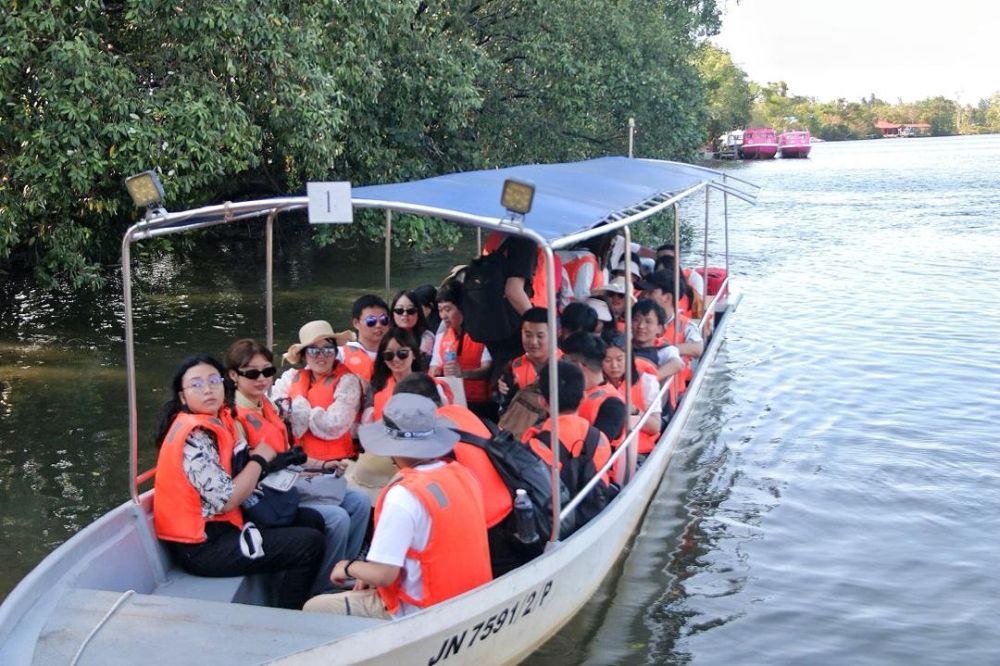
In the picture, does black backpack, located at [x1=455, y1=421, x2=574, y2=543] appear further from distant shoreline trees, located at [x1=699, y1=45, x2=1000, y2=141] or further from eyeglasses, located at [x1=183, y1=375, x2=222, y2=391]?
distant shoreline trees, located at [x1=699, y1=45, x2=1000, y2=141]

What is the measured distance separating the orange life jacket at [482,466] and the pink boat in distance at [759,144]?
7228 cm

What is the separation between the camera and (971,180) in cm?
4169

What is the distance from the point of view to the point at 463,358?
693 centimetres

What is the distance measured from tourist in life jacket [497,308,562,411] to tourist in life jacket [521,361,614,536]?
0.70 m

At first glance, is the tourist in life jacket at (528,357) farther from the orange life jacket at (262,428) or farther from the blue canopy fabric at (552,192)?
the orange life jacket at (262,428)

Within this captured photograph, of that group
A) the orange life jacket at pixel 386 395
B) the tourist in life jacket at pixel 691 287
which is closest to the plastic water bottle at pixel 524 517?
the orange life jacket at pixel 386 395

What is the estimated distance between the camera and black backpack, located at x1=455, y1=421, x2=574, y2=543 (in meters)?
4.41

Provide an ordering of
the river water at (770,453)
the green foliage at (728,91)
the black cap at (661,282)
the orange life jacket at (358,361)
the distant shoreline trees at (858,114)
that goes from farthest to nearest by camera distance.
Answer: the distant shoreline trees at (858,114), the green foliage at (728,91), the black cap at (661,282), the orange life jacket at (358,361), the river water at (770,453)

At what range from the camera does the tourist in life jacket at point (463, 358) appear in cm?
687

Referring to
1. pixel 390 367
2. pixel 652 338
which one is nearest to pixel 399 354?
pixel 390 367

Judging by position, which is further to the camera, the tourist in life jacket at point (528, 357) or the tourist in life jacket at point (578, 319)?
the tourist in life jacket at point (578, 319)

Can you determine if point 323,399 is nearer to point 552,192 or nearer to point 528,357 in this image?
point 528,357

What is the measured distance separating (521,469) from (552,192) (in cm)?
210

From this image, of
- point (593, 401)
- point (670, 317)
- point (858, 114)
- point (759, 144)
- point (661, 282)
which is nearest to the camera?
point (593, 401)
